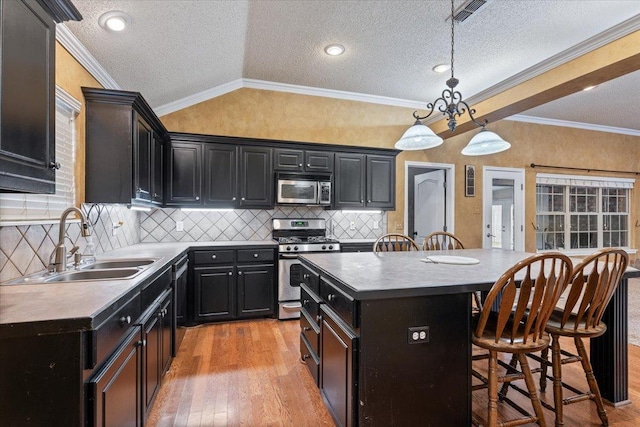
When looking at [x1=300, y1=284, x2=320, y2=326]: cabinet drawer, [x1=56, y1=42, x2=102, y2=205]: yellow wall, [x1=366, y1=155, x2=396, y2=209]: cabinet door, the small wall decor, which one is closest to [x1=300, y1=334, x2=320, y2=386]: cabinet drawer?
[x1=300, y1=284, x2=320, y2=326]: cabinet drawer

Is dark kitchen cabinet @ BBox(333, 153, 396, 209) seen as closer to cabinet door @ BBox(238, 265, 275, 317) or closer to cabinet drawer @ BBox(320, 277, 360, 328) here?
cabinet door @ BBox(238, 265, 275, 317)

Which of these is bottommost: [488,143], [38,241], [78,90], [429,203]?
[38,241]

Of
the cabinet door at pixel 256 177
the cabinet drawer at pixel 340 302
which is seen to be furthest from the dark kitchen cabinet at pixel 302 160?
the cabinet drawer at pixel 340 302

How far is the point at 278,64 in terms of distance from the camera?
3.77 m

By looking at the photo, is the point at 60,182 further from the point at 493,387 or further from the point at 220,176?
the point at 493,387

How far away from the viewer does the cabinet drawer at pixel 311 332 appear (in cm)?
211

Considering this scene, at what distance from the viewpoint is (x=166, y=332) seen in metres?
2.37

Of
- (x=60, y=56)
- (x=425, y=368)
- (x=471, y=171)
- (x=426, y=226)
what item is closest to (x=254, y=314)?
Answer: (x=425, y=368)

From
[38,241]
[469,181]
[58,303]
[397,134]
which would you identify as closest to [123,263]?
[38,241]

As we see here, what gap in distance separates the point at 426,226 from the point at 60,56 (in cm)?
509

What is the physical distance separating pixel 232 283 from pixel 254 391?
155 cm

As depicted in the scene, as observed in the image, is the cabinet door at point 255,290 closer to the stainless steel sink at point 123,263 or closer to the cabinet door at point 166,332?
the cabinet door at point 166,332

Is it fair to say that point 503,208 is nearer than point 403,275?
No

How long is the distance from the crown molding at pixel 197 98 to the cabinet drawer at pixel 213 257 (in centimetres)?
186
